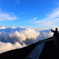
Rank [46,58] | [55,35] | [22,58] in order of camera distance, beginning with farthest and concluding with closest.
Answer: [55,35] → [46,58] → [22,58]

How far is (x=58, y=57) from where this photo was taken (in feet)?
29.0

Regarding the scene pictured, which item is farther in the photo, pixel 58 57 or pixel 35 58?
pixel 58 57

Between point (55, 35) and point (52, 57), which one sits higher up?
point (55, 35)

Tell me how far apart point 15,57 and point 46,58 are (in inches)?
79.8

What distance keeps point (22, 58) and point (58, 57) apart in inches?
104

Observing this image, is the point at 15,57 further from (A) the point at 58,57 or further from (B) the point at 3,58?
(A) the point at 58,57

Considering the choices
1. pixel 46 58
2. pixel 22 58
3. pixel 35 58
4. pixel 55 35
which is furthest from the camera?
pixel 55 35

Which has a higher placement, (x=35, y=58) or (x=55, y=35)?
(x=55, y=35)

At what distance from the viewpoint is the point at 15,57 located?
26.0 ft

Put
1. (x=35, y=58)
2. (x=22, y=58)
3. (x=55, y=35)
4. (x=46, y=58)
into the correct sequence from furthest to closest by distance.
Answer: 1. (x=55, y=35)
2. (x=46, y=58)
3. (x=22, y=58)
4. (x=35, y=58)

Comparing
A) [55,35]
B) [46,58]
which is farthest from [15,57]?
[55,35]

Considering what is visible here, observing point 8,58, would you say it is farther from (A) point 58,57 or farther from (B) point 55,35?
(B) point 55,35

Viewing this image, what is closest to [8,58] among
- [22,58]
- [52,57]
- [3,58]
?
[3,58]

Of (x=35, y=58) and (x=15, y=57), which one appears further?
(x=15, y=57)
